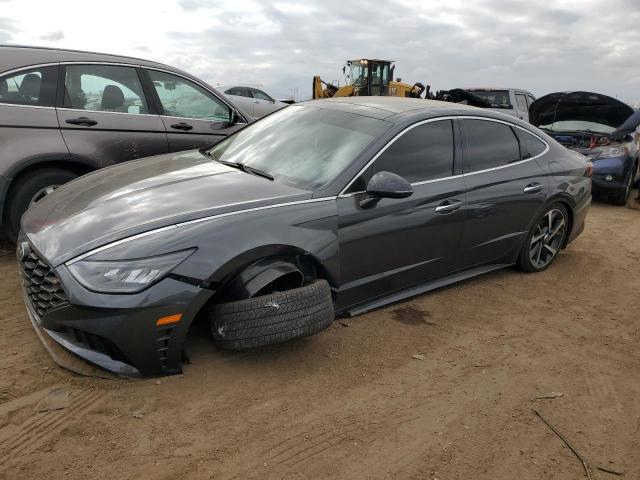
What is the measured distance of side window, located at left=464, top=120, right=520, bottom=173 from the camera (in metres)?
4.19

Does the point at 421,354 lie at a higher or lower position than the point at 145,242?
lower

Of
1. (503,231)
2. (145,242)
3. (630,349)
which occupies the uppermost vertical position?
(145,242)

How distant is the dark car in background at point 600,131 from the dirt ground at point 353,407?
5.48m

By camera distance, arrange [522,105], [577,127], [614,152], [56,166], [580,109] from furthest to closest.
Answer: [522,105], [577,127], [580,109], [614,152], [56,166]

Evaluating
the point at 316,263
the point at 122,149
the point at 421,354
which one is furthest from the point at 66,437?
the point at 122,149

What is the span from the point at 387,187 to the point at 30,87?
11.0 ft

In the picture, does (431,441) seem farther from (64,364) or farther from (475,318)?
(64,364)

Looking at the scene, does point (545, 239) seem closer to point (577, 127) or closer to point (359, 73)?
point (577, 127)

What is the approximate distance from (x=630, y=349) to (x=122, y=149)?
4.59 metres

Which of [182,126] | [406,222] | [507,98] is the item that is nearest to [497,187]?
[406,222]

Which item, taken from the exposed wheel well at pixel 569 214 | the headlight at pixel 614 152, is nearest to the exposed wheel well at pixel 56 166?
the exposed wheel well at pixel 569 214

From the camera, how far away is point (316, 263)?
129 inches

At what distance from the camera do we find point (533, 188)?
462 cm

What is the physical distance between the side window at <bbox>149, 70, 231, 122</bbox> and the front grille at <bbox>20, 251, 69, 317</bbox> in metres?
2.82
